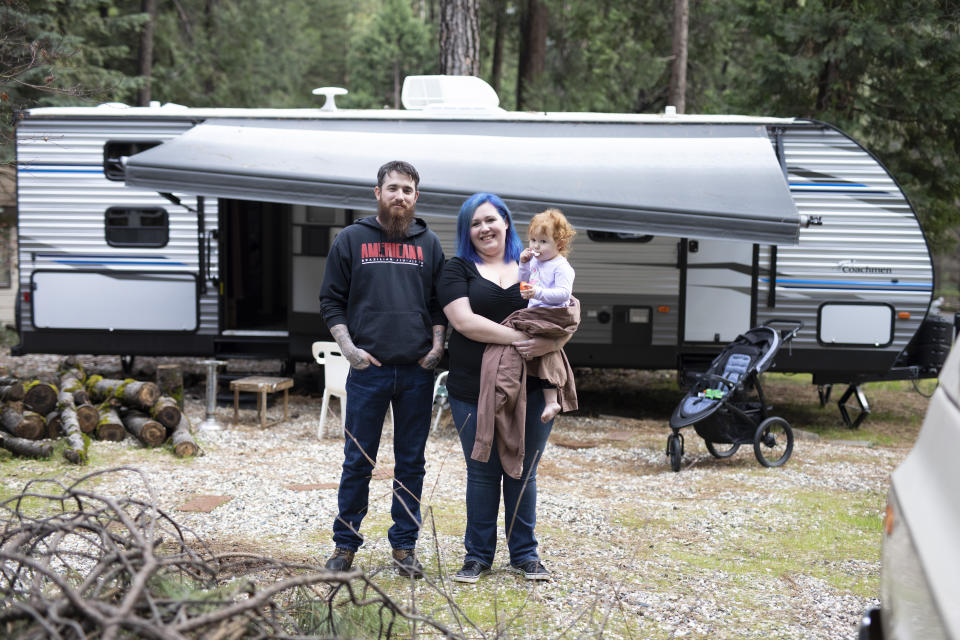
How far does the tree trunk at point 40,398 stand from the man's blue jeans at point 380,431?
14.2 feet

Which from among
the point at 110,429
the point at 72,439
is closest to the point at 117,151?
the point at 110,429

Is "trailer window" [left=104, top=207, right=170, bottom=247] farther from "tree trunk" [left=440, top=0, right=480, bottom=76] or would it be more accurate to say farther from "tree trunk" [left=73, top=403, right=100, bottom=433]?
"tree trunk" [left=440, top=0, right=480, bottom=76]

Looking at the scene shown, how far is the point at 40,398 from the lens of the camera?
24.7 feet

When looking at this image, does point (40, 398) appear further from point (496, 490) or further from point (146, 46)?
point (146, 46)

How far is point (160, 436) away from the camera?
747 cm

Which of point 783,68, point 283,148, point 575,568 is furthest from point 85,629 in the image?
point 783,68

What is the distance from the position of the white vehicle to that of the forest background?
5056 millimetres

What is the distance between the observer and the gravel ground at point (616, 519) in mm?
4027

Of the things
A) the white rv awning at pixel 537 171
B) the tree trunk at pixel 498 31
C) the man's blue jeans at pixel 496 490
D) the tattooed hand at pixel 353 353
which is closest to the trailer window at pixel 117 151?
the white rv awning at pixel 537 171

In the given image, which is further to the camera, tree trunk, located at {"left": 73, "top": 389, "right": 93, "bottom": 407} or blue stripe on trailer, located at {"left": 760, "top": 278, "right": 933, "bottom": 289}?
blue stripe on trailer, located at {"left": 760, "top": 278, "right": 933, "bottom": 289}

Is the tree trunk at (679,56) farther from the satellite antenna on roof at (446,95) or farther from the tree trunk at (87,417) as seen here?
the tree trunk at (87,417)

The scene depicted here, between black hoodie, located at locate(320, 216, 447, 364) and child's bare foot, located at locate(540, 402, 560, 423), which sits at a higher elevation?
black hoodie, located at locate(320, 216, 447, 364)

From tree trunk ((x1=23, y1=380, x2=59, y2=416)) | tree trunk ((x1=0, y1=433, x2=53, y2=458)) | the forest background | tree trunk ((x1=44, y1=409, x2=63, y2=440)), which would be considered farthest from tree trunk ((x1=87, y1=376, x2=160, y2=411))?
the forest background

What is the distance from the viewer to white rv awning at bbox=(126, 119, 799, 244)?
7.48 m
